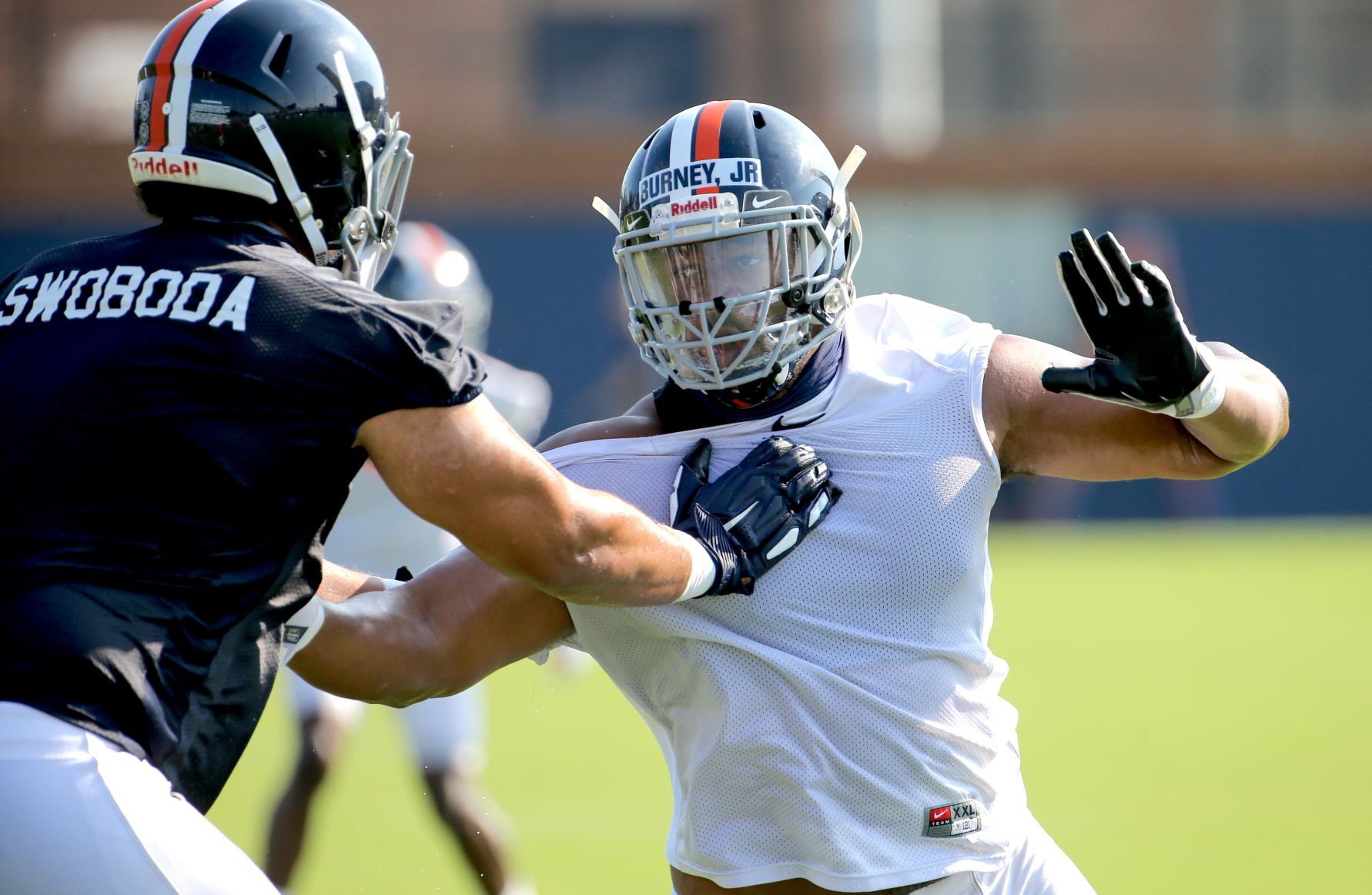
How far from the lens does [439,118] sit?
61.8ft

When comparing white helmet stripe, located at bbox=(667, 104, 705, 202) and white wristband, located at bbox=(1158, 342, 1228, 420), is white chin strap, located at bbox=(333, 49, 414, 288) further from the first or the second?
white wristband, located at bbox=(1158, 342, 1228, 420)

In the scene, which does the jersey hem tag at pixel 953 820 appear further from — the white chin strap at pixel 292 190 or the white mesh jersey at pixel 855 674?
the white chin strap at pixel 292 190

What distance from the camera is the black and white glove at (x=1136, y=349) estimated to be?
2488 mm

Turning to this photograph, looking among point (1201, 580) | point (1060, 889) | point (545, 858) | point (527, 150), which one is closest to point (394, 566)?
point (545, 858)

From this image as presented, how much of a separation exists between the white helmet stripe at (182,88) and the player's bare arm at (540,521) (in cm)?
58

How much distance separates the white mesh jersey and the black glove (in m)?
0.06

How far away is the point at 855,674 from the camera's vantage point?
2.59 metres

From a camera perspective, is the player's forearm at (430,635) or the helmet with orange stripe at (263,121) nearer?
the helmet with orange stripe at (263,121)

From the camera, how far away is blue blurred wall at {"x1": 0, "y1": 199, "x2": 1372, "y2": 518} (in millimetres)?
15492

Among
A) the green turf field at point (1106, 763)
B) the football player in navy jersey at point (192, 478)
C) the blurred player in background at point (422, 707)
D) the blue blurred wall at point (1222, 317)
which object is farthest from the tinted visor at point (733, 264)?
the blue blurred wall at point (1222, 317)

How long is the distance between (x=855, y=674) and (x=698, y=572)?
337 mm

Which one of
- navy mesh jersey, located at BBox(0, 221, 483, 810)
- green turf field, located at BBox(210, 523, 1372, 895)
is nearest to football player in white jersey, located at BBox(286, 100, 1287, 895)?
navy mesh jersey, located at BBox(0, 221, 483, 810)

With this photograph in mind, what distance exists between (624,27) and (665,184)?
749 inches

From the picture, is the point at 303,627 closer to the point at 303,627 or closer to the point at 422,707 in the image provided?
the point at 303,627
